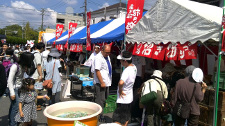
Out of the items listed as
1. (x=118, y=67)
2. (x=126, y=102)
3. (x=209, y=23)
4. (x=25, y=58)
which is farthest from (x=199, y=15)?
(x=118, y=67)

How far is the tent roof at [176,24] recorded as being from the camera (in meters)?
3.43

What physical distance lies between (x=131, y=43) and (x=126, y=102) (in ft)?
8.36

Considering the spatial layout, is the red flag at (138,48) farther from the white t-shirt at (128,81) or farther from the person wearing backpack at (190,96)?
the person wearing backpack at (190,96)

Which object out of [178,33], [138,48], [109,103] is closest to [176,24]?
[178,33]

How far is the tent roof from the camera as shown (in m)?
3.43

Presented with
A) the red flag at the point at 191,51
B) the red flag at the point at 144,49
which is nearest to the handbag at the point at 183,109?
the red flag at the point at 191,51

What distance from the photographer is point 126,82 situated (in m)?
3.24

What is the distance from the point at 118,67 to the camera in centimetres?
990

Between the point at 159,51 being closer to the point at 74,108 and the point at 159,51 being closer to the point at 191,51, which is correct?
the point at 191,51

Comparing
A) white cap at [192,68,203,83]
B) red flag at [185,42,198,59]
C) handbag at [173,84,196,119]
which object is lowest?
handbag at [173,84,196,119]

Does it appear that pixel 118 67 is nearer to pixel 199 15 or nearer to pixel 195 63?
pixel 195 63

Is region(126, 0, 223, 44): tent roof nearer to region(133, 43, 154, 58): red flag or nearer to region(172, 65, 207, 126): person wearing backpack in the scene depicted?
region(133, 43, 154, 58): red flag

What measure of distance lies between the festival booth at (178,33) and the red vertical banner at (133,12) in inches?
14.4

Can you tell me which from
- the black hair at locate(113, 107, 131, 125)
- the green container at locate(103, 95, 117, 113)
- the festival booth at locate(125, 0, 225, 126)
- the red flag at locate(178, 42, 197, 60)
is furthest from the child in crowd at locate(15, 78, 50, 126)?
the red flag at locate(178, 42, 197, 60)
